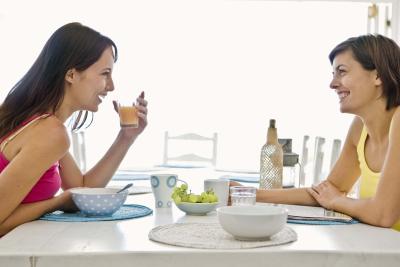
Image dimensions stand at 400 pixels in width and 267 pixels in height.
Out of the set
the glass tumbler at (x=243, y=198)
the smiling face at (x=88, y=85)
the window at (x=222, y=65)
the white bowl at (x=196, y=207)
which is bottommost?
the white bowl at (x=196, y=207)

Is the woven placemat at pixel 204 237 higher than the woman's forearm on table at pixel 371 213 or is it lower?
lower

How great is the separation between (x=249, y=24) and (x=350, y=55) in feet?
14.1

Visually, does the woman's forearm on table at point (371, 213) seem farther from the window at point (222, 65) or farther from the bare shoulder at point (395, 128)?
the window at point (222, 65)

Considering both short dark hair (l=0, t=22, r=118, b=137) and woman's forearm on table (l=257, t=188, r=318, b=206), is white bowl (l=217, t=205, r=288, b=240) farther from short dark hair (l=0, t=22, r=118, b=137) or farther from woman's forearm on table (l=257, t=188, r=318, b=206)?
short dark hair (l=0, t=22, r=118, b=137)

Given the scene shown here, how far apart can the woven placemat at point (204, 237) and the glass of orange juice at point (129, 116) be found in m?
0.68

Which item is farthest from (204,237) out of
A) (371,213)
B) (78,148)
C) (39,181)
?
(78,148)

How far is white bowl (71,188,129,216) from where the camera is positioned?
1.51 m

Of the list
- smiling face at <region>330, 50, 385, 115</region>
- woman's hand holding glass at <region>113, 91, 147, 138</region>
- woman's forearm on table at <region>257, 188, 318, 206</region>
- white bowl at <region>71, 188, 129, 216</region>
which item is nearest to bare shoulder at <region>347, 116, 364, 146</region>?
smiling face at <region>330, 50, 385, 115</region>

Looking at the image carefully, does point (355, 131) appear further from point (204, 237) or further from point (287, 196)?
point (204, 237)

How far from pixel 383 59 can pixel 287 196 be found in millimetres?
511

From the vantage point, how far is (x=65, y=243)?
47.4 inches

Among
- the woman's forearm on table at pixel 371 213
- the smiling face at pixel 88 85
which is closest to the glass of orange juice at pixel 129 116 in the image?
the smiling face at pixel 88 85

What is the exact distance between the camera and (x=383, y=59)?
1.87m

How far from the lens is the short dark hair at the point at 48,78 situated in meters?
1.73
